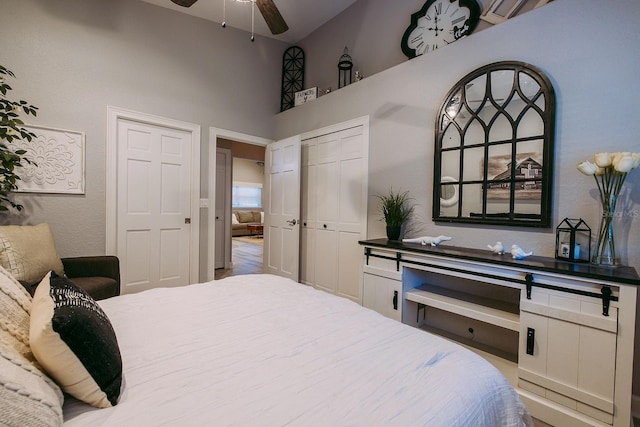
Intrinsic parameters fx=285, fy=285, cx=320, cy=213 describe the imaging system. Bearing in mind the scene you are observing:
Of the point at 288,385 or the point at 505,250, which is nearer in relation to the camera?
the point at 288,385

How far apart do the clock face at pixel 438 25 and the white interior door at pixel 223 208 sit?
341 centimetres

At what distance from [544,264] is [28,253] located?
11.2ft

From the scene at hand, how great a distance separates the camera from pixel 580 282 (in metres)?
1.45

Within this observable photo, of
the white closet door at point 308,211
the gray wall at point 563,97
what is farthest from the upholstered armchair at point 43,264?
the gray wall at point 563,97

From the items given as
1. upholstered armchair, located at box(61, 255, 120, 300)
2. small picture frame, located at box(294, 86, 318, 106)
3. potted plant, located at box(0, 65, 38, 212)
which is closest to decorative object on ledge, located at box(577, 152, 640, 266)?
small picture frame, located at box(294, 86, 318, 106)

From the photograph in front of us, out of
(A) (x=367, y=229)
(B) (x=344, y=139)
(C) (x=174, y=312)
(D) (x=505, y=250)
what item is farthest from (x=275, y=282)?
(B) (x=344, y=139)

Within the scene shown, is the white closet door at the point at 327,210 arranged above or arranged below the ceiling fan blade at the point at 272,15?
below

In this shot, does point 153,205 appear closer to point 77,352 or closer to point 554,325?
point 77,352

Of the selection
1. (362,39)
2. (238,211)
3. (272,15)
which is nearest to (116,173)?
(272,15)

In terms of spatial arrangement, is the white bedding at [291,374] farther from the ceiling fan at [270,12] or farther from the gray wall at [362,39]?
the gray wall at [362,39]

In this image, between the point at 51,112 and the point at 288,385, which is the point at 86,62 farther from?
the point at 288,385

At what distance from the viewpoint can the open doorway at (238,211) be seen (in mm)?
4781

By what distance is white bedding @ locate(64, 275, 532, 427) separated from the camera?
0.70 m

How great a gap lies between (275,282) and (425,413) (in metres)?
1.26
